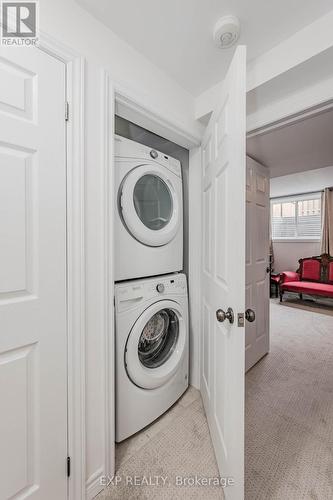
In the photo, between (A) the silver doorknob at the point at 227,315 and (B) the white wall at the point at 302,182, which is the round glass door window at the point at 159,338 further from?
(B) the white wall at the point at 302,182

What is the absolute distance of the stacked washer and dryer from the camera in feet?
4.25

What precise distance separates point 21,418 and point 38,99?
125cm

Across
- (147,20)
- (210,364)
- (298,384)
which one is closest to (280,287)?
(298,384)

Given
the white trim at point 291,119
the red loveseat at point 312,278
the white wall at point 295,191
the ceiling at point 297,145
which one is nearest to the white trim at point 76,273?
the white trim at point 291,119

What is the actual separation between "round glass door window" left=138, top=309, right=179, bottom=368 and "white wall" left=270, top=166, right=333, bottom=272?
3.24 meters

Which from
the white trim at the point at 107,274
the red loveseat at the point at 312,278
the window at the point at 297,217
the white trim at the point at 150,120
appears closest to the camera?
the white trim at the point at 107,274

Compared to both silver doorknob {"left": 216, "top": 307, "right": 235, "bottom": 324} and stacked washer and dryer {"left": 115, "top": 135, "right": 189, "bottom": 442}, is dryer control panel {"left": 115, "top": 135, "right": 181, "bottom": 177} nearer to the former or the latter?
stacked washer and dryer {"left": 115, "top": 135, "right": 189, "bottom": 442}

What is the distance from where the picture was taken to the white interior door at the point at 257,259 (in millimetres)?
2129

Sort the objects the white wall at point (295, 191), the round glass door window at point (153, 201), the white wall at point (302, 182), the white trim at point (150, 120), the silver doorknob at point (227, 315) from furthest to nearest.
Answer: the white wall at point (295, 191) → the white wall at point (302, 182) → the round glass door window at point (153, 201) → the white trim at point (150, 120) → the silver doorknob at point (227, 315)

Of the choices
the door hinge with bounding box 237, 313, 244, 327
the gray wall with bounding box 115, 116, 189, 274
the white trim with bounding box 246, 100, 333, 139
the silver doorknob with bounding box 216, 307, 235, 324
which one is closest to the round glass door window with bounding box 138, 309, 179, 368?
the gray wall with bounding box 115, 116, 189, 274

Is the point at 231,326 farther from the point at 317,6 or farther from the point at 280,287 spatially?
the point at 280,287

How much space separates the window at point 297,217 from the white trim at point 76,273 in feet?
18.1

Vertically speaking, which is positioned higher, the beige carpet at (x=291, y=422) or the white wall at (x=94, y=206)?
the white wall at (x=94, y=206)

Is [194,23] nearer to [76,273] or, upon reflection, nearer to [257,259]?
[76,273]
